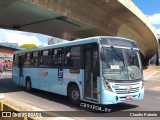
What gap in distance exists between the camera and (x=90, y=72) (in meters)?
11.6

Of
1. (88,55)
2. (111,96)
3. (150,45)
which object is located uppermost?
(150,45)

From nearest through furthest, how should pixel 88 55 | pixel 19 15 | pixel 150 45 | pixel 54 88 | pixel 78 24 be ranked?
pixel 88 55 → pixel 54 88 → pixel 19 15 → pixel 78 24 → pixel 150 45

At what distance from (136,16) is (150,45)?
2111cm

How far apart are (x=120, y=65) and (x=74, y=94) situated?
101 inches

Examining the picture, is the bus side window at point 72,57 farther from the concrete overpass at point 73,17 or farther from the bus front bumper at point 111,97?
the concrete overpass at point 73,17

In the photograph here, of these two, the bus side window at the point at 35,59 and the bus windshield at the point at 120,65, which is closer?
the bus windshield at the point at 120,65

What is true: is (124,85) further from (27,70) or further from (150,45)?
(150,45)

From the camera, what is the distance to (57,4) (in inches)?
816

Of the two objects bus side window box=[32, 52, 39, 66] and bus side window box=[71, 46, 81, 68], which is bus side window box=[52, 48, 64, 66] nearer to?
bus side window box=[71, 46, 81, 68]

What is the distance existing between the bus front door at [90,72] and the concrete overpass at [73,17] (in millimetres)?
8010

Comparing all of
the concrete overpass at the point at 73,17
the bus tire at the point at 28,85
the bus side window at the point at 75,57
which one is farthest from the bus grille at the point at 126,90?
the concrete overpass at the point at 73,17

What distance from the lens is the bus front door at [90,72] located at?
1123 cm

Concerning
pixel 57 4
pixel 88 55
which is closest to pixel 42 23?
pixel 57 4

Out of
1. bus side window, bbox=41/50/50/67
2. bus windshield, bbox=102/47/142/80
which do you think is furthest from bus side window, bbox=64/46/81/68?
bus side window, bbox=41/50/50/67
